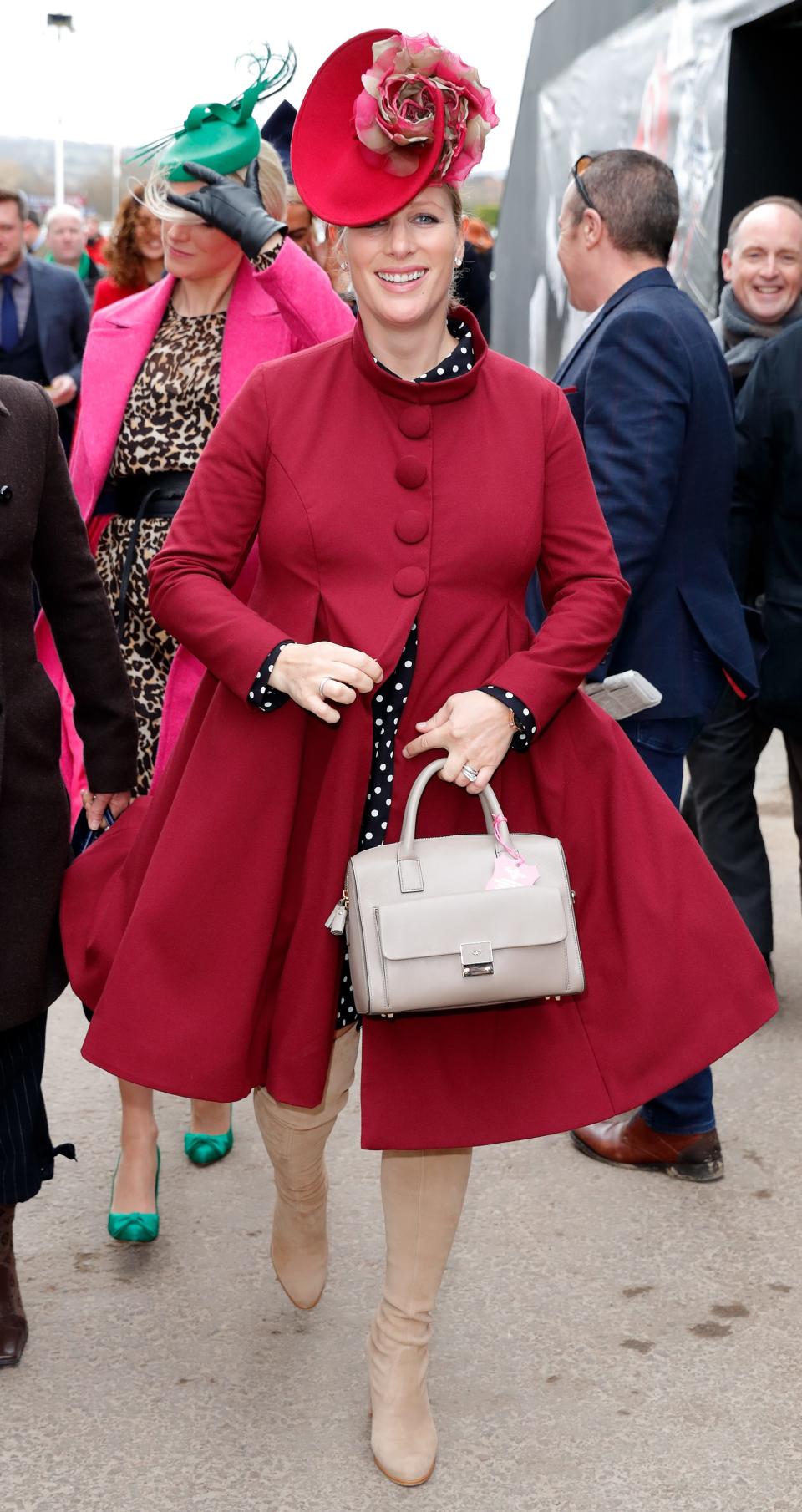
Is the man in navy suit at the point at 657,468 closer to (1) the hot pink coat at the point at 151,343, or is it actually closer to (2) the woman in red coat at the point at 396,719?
(1) the hot pink coat at the point at 151,343

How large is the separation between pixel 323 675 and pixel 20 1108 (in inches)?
42.2

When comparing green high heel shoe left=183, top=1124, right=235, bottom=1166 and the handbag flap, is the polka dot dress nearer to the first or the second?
the handbag flap

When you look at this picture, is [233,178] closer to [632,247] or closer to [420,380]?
[632,247]

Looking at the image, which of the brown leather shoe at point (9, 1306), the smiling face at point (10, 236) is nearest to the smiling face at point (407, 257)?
the brown leather shoe at point (9, 1306)

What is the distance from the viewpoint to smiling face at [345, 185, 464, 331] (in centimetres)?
231

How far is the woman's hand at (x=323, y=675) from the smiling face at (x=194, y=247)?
1.41 metres

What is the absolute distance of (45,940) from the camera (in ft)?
8.76

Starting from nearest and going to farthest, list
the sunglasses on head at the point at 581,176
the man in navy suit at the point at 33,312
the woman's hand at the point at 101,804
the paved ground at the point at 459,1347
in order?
the paved ground at the point at 459,1347, the woman's hand at the point at 101,804, the sunglasses on head at the point at 581,176, the man in navy suit at the point at 33,312

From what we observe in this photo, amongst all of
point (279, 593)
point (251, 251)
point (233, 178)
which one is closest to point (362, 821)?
point (279, 593)

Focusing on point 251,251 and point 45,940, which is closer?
point 45,940

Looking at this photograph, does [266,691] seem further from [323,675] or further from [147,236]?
[147,236]

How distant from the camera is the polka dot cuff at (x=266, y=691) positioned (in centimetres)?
226

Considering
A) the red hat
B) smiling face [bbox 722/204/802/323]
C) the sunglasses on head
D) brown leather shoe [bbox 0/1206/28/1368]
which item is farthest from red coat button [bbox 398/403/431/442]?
smiling face [bbox 722/204/802/323]

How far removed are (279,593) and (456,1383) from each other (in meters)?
1.42
